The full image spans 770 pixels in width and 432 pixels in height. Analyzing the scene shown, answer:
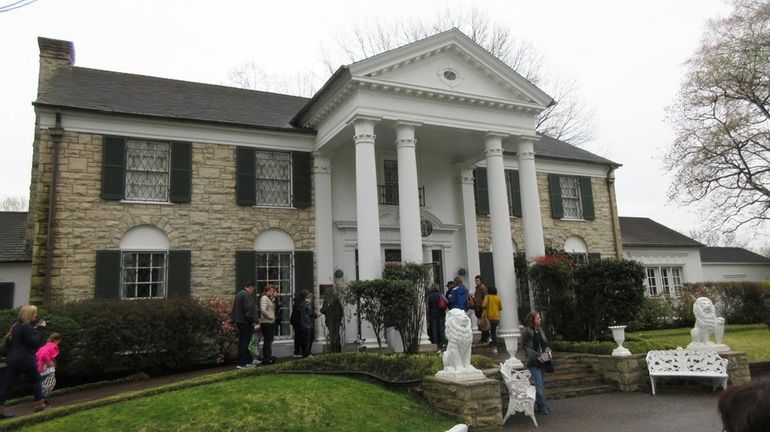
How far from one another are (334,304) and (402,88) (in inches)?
222

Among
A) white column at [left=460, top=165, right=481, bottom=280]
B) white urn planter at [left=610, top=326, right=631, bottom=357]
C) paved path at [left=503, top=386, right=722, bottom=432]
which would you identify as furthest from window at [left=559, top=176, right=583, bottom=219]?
paved path at [left=503, top=386, right=722, bottom=432]

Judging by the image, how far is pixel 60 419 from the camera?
7.37m

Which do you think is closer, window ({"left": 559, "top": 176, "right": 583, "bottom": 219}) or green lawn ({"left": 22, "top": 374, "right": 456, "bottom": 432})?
green lawn ({"left": 22, "top": 374, "right": 456, "bottom": 432})

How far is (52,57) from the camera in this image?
52.5ft

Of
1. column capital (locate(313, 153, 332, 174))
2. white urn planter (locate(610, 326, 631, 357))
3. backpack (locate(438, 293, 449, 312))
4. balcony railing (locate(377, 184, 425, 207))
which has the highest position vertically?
column capital (locate(313, 153, 332, 174))

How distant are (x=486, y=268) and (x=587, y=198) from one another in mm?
5775

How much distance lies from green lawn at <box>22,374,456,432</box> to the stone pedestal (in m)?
0.23

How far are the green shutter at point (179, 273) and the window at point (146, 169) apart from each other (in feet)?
4.79

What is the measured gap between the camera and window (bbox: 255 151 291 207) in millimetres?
14891

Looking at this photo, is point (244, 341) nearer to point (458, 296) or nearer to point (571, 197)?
point (458, 296)

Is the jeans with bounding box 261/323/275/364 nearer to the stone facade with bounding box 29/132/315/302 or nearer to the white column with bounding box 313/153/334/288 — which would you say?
the stone facade with bounding box 29/132/315/302

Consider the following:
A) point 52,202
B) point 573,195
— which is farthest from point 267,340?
point 573,195

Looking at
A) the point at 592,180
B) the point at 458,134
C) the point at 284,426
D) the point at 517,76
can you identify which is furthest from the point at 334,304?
the point at 592,180

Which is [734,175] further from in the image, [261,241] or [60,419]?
[60,419]
